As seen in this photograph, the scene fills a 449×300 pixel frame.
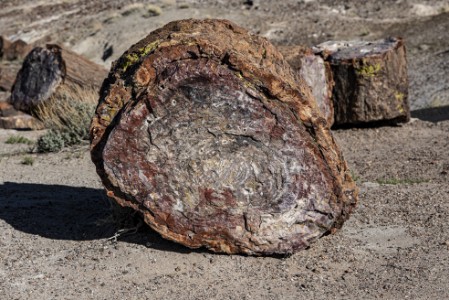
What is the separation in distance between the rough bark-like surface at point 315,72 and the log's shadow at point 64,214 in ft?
10.5

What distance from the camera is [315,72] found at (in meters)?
10.2

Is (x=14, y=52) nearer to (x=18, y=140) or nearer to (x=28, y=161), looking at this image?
(x=18, y=140)

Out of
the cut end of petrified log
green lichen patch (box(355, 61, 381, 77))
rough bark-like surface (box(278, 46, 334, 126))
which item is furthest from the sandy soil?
the cut end of petrified log

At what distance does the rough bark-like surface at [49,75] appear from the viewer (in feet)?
39.7

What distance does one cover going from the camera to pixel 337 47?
1070 cm

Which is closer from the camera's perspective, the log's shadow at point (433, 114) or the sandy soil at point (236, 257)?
the sandy soil at point (236, 257)

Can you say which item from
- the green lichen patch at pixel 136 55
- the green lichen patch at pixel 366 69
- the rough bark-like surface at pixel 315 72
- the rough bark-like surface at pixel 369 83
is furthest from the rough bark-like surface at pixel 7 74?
the green lichen patch at pixel 136 55

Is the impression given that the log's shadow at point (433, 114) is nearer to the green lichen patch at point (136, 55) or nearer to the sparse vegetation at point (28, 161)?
the sparse vegetation at point (28, 161)

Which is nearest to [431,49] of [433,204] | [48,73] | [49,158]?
[48,73]

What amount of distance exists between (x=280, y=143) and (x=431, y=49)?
1153 centimetres

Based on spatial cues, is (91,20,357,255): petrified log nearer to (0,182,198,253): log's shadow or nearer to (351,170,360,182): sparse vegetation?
(0,182,198,253): log's shadow

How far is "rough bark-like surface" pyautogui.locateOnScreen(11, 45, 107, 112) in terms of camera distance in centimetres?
1211

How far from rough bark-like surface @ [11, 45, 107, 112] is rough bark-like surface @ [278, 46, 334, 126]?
312cm

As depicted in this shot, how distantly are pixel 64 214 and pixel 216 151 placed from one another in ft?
5.49
